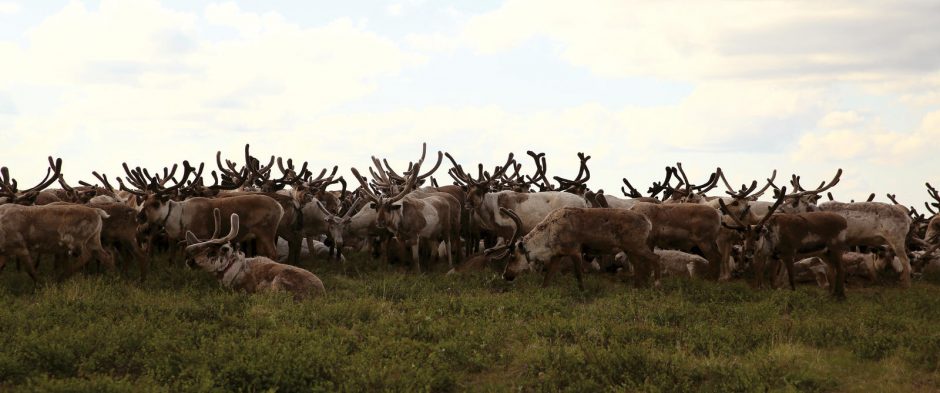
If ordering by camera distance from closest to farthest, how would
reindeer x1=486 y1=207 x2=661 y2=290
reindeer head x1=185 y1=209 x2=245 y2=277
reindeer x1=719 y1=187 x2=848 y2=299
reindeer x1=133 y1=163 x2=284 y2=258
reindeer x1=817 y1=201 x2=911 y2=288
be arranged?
reindeer head x1=185 y1=209 x2=245 y2=277
reindeer x1=719 y1=187 x2=848 y2=299
reindeer x1=486 y1=207 x2=661 y2=290
reindeer x1=133 y1=163 x2=284 y2=258
reindeer x1=817 y1=201 x2=911 y2=288

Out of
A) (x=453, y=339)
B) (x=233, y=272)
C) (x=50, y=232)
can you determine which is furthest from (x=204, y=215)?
(x=453, y=339)

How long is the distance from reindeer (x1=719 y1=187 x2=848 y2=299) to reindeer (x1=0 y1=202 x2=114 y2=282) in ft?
34.3

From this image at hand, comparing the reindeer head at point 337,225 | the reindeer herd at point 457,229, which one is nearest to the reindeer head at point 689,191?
the reindeer herd at point 457,229

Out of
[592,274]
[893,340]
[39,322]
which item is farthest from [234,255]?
[893,340]

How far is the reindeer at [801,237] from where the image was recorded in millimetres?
13398

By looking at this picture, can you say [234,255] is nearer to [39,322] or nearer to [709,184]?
[39,322]

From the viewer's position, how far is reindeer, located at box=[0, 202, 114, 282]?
1255cm

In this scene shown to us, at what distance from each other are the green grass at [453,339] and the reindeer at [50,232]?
0.47 metres

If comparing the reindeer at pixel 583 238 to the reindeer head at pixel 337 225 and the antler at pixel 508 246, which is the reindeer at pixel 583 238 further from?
the reindeer head at pixel 337 225

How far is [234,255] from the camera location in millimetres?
13008

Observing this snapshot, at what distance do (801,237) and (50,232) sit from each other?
1161 cm

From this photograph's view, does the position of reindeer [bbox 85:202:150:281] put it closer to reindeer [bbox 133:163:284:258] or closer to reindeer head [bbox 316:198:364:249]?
reindeer [bbox 133:163:284:258]

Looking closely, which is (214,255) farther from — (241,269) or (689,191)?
(689,191)

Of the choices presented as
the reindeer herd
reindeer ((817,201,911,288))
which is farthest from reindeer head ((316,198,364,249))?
reindeer ((817,201,911,288))
